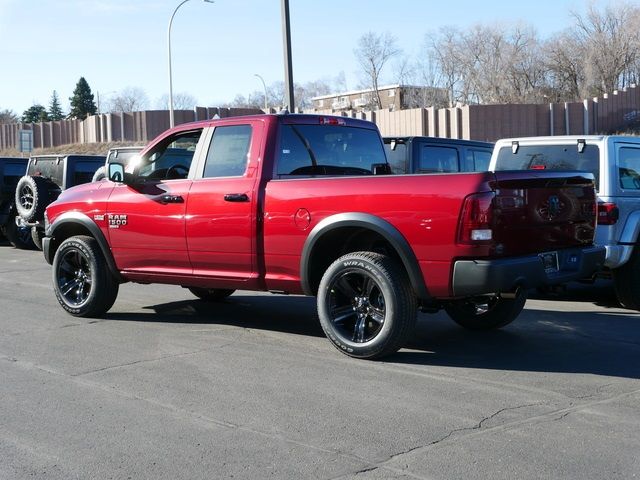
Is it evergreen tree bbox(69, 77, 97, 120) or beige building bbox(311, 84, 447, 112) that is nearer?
beige building bbox(311, 84, 447, 112)

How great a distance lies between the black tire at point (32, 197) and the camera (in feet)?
48.8

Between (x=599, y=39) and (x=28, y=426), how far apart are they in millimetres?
67737

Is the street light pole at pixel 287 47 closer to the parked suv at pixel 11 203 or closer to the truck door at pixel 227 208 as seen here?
the parked suv at pixel 11 203

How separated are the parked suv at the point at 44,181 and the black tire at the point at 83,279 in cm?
619

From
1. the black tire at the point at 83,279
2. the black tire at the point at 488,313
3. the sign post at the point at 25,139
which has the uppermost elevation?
the sign post at the point at 25,139

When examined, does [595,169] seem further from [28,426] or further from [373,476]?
[28,426]

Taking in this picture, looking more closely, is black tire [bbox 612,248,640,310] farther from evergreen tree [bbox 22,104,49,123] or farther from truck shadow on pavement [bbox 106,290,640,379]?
evergreen tree [bbox 22,104,49,123]

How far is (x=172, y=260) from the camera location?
24.6 feet

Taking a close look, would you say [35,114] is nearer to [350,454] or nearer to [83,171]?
[83,171]

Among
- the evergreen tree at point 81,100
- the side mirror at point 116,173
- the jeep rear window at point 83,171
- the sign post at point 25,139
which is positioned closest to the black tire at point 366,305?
the side mirror at point 116,173

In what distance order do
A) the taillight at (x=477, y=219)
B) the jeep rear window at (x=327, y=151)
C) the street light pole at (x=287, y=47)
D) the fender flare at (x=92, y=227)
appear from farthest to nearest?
the street light pole at (x=287, y=47) < the fender flare at (x=92, y=227) < the jeep rear window at (x=327, y=151) < the taillight at (x=477, y=219)

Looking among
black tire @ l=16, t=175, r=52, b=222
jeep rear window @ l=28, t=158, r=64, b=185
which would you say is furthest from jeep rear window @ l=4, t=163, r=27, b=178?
black tire @ l=16, t=175, r=52, b=222

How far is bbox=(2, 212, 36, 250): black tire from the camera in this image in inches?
690

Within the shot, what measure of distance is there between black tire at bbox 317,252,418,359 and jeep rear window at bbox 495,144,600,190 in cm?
334
